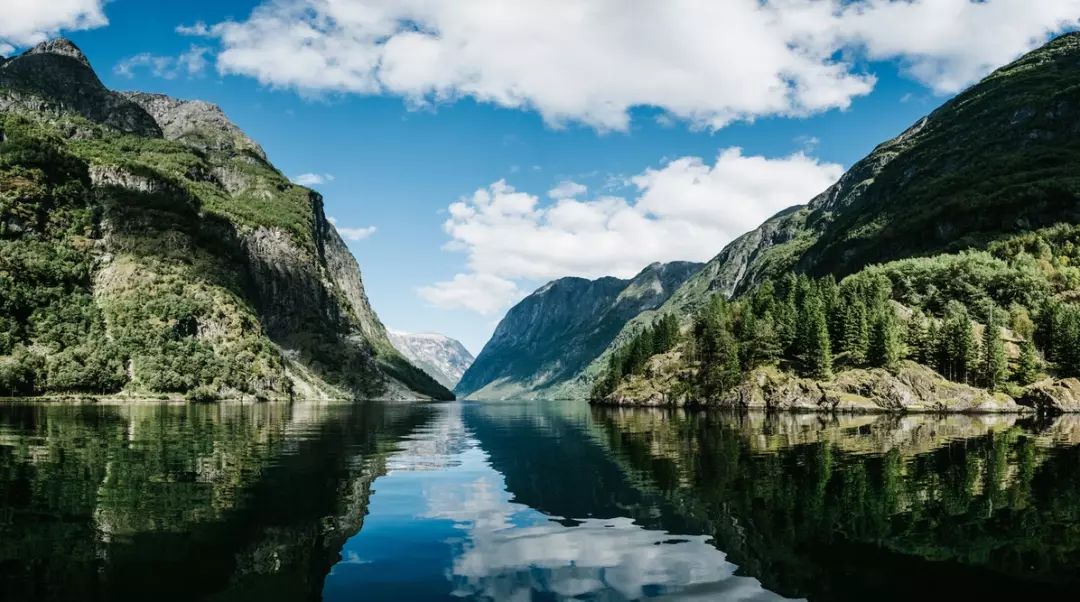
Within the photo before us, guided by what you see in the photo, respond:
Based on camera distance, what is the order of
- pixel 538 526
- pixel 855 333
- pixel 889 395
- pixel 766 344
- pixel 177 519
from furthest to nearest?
pixel 766 344, pixel 855 333, pixel 889 395, pixel 538 526, pixel 177 519

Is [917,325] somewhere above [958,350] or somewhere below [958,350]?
above

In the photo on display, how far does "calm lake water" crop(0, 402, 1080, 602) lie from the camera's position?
18328 millimetres

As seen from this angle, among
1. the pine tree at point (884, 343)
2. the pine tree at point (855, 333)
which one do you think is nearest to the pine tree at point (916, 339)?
the pine tree at point (884, 343)

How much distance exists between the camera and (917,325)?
15450 cm

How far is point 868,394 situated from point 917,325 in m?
31.3

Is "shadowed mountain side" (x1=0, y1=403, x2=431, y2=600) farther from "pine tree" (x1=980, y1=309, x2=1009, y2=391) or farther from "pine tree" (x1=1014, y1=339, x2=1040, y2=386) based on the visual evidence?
"pine tree" (x1=1014, y1=339, x2=1040, y2=386)

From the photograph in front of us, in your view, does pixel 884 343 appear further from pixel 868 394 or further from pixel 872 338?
pixel 868 394

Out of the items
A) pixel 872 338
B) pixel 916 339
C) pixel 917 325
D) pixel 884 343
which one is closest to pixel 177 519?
pixel 884 343

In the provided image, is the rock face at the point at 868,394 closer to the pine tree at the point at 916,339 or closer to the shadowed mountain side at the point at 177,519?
the pine tree at the point at 916,339

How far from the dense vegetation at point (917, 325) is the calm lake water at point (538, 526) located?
10245cm

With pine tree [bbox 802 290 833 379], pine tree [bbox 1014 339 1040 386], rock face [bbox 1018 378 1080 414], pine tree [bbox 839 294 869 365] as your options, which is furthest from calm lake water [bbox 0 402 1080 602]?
pine tree [bbox 1014 339 1040 386]

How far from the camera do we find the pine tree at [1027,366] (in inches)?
5295

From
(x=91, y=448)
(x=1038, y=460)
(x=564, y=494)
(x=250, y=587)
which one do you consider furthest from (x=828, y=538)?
(x=91, y=448)

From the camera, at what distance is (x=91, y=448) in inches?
2021
